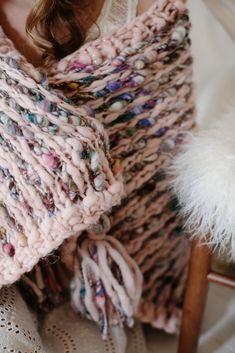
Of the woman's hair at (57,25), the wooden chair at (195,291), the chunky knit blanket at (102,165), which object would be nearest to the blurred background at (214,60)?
the wooden chair at (195,291)

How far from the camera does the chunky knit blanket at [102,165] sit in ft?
1.88

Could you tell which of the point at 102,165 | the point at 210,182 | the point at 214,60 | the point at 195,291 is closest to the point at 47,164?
the point at 102,165

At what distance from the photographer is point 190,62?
0.74 meters

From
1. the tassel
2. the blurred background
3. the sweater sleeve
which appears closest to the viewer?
the sweater sleeve

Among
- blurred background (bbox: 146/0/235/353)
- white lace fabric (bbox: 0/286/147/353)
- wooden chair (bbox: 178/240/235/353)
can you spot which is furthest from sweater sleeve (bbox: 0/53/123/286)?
blurred background (bbox: 146/0/235/353)

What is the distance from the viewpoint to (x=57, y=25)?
0.70 meters

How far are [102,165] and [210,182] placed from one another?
6.1 inches

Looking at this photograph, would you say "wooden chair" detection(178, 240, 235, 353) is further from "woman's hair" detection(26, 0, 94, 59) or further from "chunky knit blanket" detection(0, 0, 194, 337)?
"woman's hair" detection(26, 0, 94, 59)

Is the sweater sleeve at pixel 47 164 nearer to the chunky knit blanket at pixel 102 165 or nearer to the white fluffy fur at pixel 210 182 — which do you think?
the chunky knit blanket at pixel 102 165

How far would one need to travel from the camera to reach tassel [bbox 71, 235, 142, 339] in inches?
27.7

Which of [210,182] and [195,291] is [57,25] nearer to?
[210,182]

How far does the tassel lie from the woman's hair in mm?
270

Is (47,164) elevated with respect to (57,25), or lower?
lower

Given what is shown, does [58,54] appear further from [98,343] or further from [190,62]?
[98,343]
